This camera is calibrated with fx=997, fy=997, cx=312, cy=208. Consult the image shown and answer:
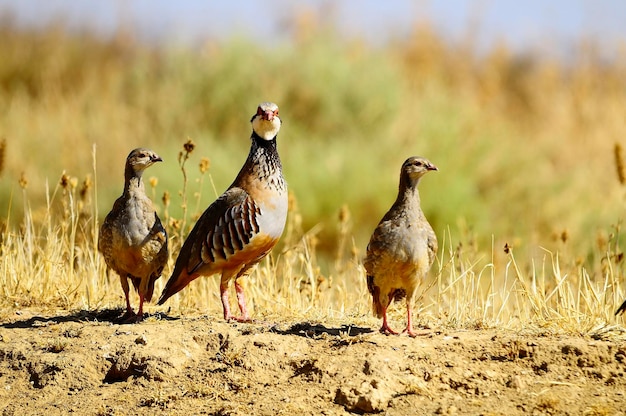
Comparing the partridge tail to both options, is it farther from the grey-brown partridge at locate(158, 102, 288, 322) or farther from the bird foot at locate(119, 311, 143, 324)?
the bird foot at locate(119, 311, 143, 324)

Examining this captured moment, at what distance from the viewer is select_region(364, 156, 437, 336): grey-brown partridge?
19.7 feet

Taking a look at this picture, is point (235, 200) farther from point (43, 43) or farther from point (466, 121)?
point (43, 43)

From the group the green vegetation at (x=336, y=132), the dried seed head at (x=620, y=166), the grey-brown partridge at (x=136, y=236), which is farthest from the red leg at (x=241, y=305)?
the green vegetation at (x=336, y=132)

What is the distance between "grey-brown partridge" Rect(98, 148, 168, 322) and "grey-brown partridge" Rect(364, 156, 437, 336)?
4.83 feet

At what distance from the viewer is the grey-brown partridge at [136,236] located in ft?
21.6

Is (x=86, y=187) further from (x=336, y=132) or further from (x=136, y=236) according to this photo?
(x=336, y=132)

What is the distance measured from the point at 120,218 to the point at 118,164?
10743 millimetres

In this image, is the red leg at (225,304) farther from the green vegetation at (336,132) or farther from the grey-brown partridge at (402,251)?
the green vegetation at (336,132)

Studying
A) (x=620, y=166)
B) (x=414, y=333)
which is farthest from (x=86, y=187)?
(x=620, y=166)

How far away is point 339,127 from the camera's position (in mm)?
16875

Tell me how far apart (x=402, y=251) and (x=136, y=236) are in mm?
1803

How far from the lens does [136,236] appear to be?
6.58m

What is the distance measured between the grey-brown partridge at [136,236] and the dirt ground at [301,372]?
1.68ft

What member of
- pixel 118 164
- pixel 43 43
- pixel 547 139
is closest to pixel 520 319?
pixel 118 164
